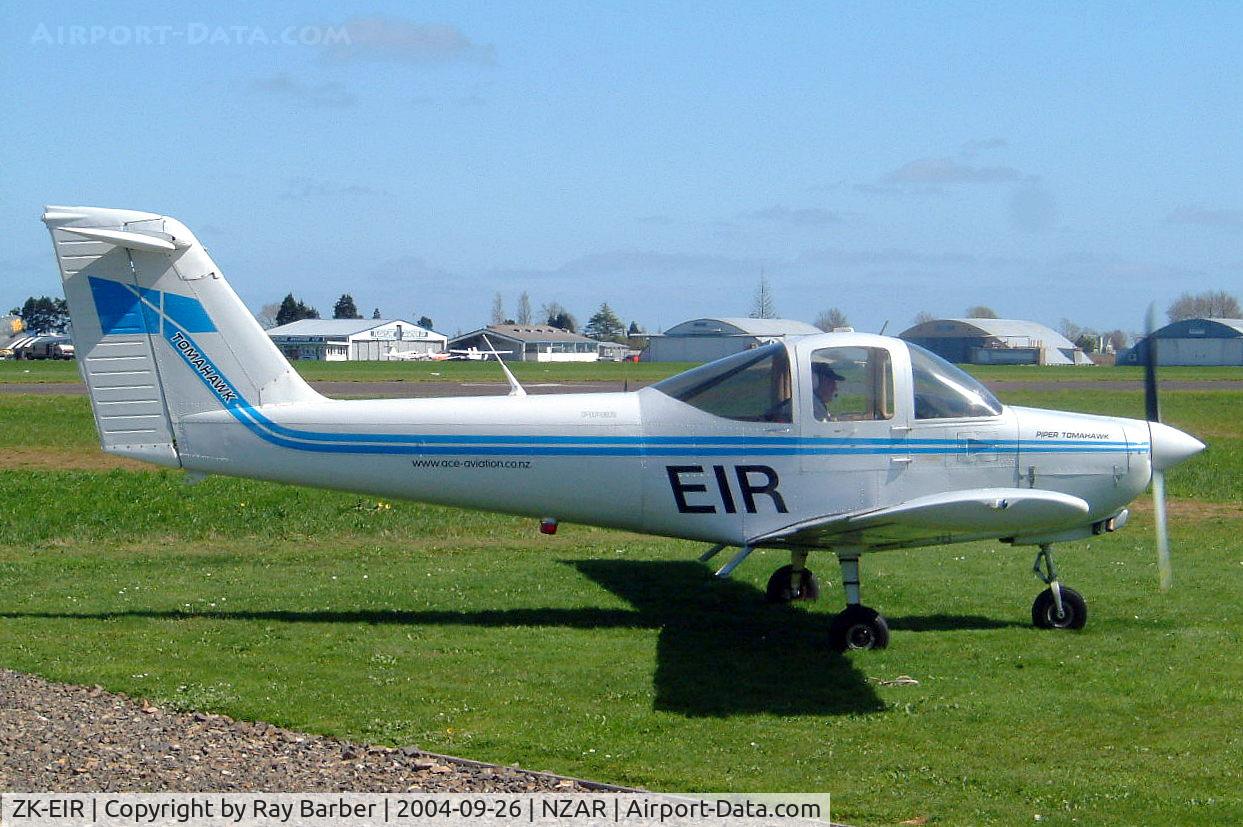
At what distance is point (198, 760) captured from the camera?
6.34 m

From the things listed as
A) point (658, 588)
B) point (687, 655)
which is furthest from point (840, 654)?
point (658, 588)

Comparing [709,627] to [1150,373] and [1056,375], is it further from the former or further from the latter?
[1056,375]

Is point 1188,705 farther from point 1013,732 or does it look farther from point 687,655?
point 687,655

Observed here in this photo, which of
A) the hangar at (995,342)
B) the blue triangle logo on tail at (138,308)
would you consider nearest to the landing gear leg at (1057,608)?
the blue triangle logo on tail at (138,308)

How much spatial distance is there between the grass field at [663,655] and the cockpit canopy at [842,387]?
1.73m

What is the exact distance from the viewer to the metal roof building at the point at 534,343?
114688mm

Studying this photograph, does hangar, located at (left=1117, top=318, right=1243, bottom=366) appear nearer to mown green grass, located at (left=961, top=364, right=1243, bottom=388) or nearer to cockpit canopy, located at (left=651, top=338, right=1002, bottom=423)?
mown green grass, located at (left=961, top=364, right=1243, bottom=388)

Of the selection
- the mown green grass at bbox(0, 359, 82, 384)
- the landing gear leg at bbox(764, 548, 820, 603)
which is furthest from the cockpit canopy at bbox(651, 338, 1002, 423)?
the mown green grass at bbox(0, 359, 82, 384)

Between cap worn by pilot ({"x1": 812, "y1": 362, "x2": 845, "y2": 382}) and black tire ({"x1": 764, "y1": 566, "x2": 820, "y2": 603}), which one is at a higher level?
cap worn by pilot ({"x1": 812, "y1": 362, "x2": 845, "y2": 382})

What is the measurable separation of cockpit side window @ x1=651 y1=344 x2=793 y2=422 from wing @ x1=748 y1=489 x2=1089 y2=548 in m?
0.87

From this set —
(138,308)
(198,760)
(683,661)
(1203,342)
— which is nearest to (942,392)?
(683,661)

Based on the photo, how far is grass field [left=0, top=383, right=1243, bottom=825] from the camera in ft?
21.2

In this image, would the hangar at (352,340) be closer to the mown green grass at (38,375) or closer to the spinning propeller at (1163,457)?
the mown green grass at (38,375)

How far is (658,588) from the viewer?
11.7m
